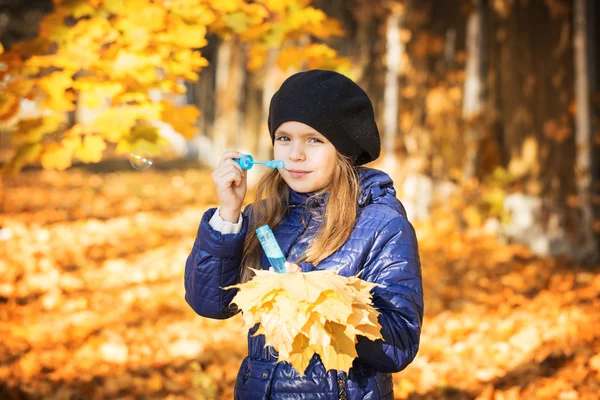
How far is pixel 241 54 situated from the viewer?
2033cm

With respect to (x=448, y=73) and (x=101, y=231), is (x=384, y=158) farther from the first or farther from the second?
(x=101, y=231)

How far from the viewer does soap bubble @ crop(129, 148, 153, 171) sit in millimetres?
3480

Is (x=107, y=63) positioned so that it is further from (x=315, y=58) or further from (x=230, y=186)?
(x=230, y=186)

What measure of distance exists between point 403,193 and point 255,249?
9.69 metres

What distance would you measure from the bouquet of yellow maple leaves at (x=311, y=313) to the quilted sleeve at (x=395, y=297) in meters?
0.22

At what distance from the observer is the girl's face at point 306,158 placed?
2227 mm

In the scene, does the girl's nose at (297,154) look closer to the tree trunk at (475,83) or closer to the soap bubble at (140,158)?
the soap bubble at (140,158)

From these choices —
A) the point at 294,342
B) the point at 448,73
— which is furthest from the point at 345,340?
the point at 448,73

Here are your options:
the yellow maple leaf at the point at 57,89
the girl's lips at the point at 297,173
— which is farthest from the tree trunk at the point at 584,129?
the girl's lips at the point at 297,173

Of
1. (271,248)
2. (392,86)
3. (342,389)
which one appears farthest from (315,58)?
(392,86)

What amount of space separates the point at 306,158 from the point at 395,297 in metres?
0.58

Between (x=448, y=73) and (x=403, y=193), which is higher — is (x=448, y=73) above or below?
above

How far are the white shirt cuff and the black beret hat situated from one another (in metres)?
0.41

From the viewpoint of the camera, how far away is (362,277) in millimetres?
2146
